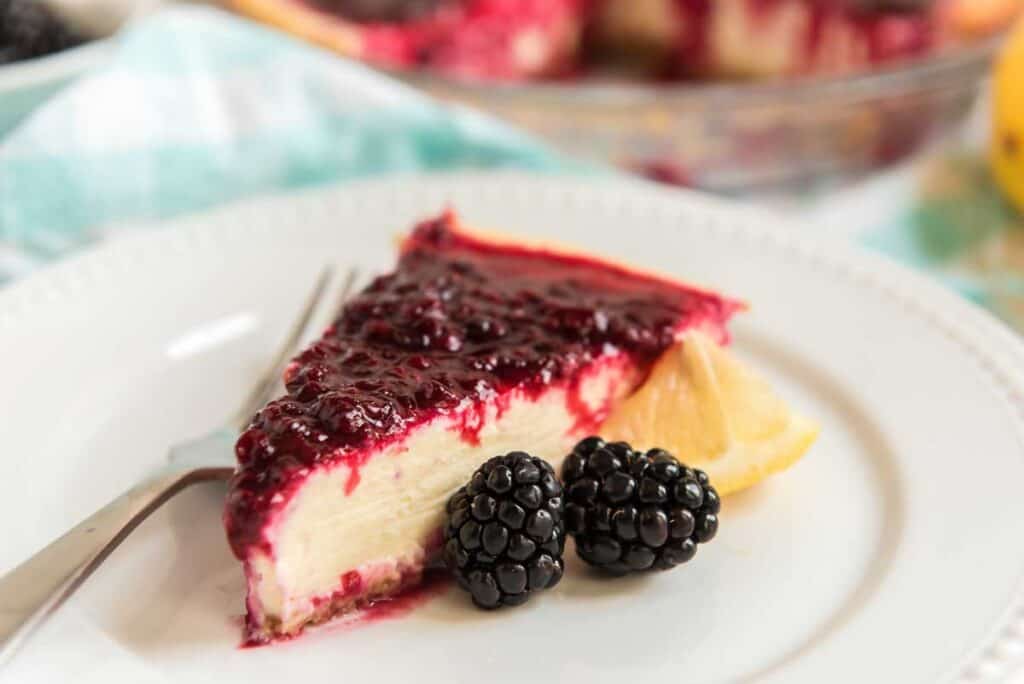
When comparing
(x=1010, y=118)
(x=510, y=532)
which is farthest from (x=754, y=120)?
(x=510, y=532)

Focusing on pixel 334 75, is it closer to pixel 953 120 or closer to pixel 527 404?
pixel 527 404

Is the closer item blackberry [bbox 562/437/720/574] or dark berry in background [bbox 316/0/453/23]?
blackberry [bbox 562/437/720/574]

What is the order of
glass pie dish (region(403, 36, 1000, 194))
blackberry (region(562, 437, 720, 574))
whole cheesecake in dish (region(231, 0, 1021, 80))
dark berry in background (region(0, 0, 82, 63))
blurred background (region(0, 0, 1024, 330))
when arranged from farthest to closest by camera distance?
1. whole cheesecake in dish (region(231, 0, 1021, 80))
2. glass pie dish (region(403, 36, 1000, 194))
3. blurred background (region(0, 0, 1024, 330))
4. dark berry in background (region(0, 0, 82, 63))
5. blackberry (region(562, 437, 720, 574))

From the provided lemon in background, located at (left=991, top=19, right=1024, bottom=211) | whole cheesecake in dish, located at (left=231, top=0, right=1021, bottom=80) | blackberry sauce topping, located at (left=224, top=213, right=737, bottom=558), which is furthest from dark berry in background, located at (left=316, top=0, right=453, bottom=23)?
lemon in background, located at (left=991, top=19, right=1024, bottom=211)

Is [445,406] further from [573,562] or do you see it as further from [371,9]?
[371,9]

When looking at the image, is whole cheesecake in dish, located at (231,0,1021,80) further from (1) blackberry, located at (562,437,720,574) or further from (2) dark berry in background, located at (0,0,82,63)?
(1) blackberry, located at (562,437,720,574)

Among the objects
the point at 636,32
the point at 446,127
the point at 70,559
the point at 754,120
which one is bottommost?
the point at 636,32
